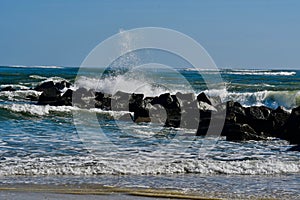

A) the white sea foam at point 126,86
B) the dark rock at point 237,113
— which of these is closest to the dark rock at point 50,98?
the white sea foam at point 126,86

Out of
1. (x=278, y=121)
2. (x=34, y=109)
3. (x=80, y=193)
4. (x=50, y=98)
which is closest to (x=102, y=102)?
(x=50, y=98)

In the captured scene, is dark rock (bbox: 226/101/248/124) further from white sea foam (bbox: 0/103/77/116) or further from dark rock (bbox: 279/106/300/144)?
white sea foam (bbox: 0/103/77/116)

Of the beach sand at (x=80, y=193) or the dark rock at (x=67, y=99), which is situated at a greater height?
the dark rock at (x=67, y=99)

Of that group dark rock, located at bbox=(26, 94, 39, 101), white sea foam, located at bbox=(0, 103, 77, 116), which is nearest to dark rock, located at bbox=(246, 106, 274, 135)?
white sea foam, located at bbox=(0, 103, 77, 116)

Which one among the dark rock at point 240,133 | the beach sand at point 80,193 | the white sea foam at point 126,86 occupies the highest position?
the white sea foam at point 126,86

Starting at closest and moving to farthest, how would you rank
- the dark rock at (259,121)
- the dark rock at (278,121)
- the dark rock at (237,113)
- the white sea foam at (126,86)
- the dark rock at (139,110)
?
the dark rock at (278,121) → the dark rock at (259,121) → the dark rock at (237,113) → the dark rock at (139,110) → the white sea foam at (126,86)

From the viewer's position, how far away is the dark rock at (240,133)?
1695 centimetres

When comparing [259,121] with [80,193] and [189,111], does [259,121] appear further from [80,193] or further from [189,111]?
Result: [80,193]

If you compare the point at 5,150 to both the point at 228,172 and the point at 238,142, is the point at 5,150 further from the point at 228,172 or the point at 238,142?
the point at 238,142

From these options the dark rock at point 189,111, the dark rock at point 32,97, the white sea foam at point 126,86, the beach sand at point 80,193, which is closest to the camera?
the beach sand at point 80,193

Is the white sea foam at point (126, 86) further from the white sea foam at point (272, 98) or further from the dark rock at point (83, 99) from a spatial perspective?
the dark rock at point (83, 99)

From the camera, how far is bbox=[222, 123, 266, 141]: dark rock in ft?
55.6

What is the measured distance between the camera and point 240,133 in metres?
17.0

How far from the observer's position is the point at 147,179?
35.7 ft
